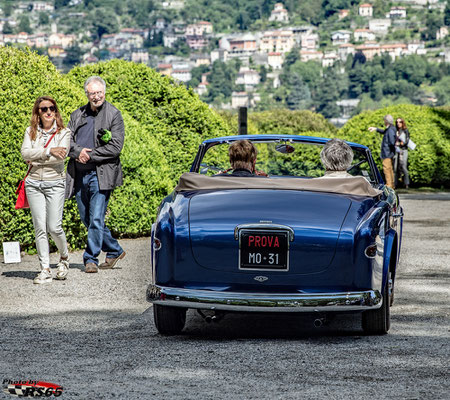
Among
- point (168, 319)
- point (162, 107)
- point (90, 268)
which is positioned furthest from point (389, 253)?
point (162, 107)

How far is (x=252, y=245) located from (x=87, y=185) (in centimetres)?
385

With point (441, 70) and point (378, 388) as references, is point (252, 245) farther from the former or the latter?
point (441, 70)

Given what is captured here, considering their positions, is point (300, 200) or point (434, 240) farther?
point (434, 240)

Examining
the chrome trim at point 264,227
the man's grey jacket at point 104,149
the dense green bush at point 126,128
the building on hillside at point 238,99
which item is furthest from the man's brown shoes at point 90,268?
the building on hillside at point 238,99

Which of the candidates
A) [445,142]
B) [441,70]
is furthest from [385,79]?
[445,142]

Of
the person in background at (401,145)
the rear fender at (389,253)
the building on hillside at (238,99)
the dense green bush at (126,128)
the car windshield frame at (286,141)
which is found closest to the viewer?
the rear fender at (389,253)

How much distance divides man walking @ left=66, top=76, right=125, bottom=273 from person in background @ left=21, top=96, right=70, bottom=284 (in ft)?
1.16

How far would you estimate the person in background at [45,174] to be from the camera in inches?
357

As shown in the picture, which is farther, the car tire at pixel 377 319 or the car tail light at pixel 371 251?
the car tire at pixel 377 319

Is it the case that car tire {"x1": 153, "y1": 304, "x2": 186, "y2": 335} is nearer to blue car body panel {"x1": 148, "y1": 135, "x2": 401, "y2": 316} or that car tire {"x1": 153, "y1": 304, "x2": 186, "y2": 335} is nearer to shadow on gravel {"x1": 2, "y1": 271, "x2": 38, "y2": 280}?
blue car body panel {"x1": 148, "y1": 135, "x2": 401, "y2": 316}

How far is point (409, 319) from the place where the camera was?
23.7 feet

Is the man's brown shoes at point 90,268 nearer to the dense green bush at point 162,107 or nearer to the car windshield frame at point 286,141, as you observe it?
the car windshield frame at point 286,141

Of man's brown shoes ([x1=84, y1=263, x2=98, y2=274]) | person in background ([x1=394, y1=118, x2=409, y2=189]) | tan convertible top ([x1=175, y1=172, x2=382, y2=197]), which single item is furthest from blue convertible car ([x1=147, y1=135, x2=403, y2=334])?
person in background ([x1=394, y1=118, x2=409, y2=189])

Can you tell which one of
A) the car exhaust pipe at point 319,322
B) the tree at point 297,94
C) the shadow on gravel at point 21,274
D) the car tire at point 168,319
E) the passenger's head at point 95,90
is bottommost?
the tree at point 297,94
